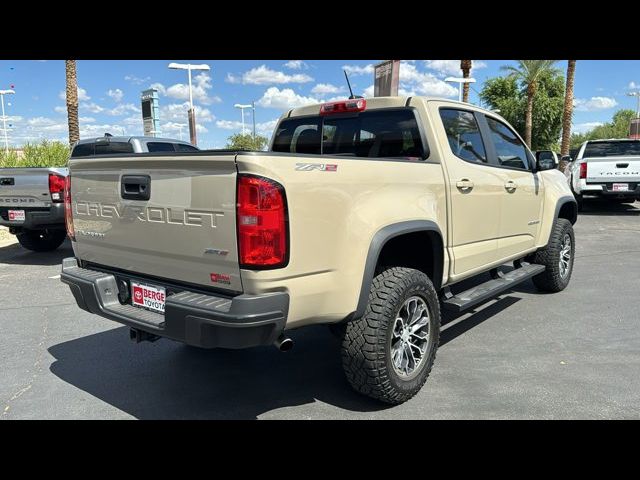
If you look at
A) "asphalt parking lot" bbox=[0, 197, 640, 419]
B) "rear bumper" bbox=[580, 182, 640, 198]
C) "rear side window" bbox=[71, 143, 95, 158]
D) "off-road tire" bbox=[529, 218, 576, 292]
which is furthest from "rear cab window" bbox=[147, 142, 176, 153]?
"rear bumper" bbox=[580, 182, 640, 198]

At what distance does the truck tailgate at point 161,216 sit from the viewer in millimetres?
2570

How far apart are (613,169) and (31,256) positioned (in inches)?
485

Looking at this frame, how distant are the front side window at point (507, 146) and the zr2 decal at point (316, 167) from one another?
2.48 m

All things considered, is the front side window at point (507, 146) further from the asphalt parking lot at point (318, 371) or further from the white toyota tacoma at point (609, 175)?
the white toyota tacoma at point (609, 175)

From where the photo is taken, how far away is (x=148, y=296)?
10.0 feet

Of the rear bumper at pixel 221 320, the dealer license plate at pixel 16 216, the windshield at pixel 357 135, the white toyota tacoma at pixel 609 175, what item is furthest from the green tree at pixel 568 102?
the rear bumper at pixel 221 320

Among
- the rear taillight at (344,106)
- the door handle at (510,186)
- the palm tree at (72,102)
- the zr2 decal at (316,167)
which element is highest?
the palm tree at (72,102)

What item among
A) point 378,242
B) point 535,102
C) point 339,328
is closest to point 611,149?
point 378,242

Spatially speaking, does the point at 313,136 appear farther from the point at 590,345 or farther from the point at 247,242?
the point at 590,345

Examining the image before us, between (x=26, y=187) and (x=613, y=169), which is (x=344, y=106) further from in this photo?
(x=613, y=169)

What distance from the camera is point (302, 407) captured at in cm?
328

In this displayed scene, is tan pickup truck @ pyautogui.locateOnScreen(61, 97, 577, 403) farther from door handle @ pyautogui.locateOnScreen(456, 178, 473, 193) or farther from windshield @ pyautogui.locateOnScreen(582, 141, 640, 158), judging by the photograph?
windshield @ pyautogui.locateOnScreen(582, 141, 640, 158)

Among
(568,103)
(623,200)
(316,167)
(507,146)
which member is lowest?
(623,200)
